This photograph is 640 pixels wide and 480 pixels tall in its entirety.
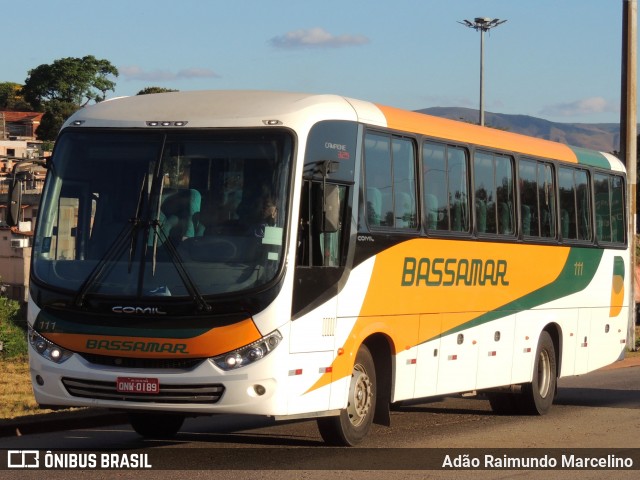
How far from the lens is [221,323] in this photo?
36.1ft

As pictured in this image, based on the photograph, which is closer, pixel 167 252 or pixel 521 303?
pixel 167 252

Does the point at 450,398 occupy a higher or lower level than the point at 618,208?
lower

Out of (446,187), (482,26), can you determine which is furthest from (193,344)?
(482,26)

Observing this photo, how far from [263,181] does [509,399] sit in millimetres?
6188

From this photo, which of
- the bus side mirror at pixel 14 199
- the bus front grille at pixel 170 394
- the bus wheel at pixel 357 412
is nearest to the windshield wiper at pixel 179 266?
the bus front grille at pixel 170 394

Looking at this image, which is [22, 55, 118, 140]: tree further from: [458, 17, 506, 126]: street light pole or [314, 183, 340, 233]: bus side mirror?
[314, 183, 340, 233]: bus side mirror

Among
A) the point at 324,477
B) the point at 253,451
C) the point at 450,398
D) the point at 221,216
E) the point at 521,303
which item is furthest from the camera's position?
the point at 450,398

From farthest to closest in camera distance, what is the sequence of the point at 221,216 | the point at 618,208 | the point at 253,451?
the point at 618,208 < the point at 253,451 < the point at 221,216

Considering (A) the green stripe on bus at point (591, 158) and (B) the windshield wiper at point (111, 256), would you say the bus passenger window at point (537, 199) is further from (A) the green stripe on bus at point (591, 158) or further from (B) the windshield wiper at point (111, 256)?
(B) the windshield wiper at point (111, 256)

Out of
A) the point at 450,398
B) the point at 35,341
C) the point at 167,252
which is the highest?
the point at 167,252

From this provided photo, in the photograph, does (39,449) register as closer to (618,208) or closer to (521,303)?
(521,303)

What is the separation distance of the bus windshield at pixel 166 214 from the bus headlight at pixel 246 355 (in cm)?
47

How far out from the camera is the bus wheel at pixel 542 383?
53.2ft

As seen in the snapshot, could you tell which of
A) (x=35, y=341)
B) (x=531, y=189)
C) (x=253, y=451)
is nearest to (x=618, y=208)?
(x=531, y=189)
